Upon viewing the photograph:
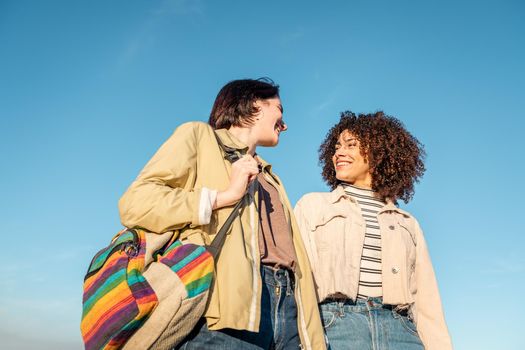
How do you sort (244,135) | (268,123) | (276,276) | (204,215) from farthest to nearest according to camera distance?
(268,123) < (244,135) < (276,276) < (204,215)

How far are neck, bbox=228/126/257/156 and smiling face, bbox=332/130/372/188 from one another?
68.6 inches

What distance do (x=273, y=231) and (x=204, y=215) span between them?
876mm

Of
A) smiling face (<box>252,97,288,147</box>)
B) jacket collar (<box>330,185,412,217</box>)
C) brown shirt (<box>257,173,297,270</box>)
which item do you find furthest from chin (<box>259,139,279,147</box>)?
jacket collar (<box>330,185,412,217</box>)

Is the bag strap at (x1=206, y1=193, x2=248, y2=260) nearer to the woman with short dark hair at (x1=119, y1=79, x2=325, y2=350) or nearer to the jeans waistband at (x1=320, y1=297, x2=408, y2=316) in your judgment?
the woman with short dark hair at (x1=119, y1=79, x2=325, y2=350)

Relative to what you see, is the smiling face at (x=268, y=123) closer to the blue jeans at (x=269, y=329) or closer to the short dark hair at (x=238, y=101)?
the short dark hair at (x=238, y=101)

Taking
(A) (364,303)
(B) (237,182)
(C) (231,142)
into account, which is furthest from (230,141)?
(A) (364,303)

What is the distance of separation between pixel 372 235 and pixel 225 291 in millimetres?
2522

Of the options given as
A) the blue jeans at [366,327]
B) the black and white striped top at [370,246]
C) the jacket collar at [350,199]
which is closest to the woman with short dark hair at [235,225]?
the blue jeans at [366,327]

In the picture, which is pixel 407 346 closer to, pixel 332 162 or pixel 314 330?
pixel 314 330

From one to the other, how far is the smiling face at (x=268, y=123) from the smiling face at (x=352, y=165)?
4.79 ft

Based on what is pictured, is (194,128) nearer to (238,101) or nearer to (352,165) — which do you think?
(238,101)

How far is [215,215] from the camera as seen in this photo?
3.35 m
